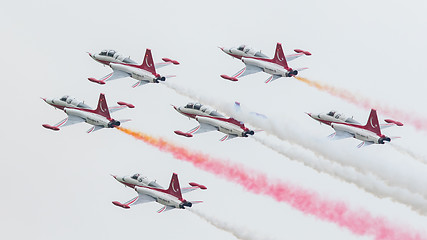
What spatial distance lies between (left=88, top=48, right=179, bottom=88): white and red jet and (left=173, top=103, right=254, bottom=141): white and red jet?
14.0ft

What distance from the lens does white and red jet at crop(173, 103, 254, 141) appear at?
11862cm

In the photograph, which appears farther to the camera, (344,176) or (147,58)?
(147,58)

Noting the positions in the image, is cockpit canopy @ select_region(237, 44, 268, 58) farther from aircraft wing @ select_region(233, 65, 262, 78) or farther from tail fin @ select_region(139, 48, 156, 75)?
tail fin @ select_region(139, 48, 156, 75)

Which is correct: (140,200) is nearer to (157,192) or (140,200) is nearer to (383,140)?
(157,192)

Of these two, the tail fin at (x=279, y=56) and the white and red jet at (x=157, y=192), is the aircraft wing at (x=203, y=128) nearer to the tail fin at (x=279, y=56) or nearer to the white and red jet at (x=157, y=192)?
the white and red jet at (x=157, y=192)

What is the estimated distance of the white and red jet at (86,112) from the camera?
120625 millimetres

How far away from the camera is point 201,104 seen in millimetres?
123250

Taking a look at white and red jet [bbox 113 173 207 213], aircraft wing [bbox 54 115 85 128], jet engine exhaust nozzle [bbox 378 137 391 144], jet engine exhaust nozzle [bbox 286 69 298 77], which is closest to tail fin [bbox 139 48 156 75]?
aircraft wing [bbox 54 115 85 128]

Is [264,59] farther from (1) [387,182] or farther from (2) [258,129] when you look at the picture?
(1) [387,182]

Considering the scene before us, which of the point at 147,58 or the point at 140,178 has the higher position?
the point at 147,58

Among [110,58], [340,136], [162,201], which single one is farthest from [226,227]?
[110,58]

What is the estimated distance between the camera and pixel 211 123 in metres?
121

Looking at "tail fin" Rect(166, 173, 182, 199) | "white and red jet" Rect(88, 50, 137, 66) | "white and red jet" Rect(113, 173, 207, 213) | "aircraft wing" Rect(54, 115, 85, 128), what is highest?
"white and red jet" Rect(88, 50, 137, 66)

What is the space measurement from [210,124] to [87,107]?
495 inches
